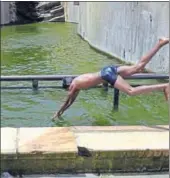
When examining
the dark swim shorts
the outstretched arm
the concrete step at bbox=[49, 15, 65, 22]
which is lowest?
the concrete step at bbox=[49, 15, 65, 22]

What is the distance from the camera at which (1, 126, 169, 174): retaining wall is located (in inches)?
129

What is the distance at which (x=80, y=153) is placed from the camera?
331 centimetres

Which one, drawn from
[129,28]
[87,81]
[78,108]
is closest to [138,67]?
[87,81]

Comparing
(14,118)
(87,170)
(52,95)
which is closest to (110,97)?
(52,95)

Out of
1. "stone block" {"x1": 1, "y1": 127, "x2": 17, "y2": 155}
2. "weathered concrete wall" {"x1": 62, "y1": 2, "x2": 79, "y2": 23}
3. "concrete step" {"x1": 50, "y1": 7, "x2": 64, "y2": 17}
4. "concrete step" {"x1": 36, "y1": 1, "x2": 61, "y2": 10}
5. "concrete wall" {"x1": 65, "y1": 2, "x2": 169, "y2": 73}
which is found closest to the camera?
"stone block" {"x1": 1, "y1": 127, "x2": 17, "y2": 155}

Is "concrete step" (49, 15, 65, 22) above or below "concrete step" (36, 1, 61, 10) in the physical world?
below

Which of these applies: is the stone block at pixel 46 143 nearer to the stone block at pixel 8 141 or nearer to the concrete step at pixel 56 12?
the stone block at pixel 8 141

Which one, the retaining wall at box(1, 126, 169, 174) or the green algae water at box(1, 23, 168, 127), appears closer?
the retaining wall at box(1, 126, 169, 174)

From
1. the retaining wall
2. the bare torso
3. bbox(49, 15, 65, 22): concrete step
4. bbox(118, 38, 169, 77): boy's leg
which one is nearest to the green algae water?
the bare torso

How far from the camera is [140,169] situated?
3438 mm

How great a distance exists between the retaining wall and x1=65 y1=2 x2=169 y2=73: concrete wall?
16.2 feet

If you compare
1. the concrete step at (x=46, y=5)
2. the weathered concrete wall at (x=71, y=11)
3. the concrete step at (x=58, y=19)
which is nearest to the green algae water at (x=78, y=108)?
the weathered concrete wall at (x=71, y=11)

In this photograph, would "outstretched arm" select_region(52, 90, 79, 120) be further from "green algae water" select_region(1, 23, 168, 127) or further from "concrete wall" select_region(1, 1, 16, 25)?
"concrete wall" select_region(1, 1, 16, 25)

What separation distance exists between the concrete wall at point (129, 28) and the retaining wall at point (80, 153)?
16.2 feet
